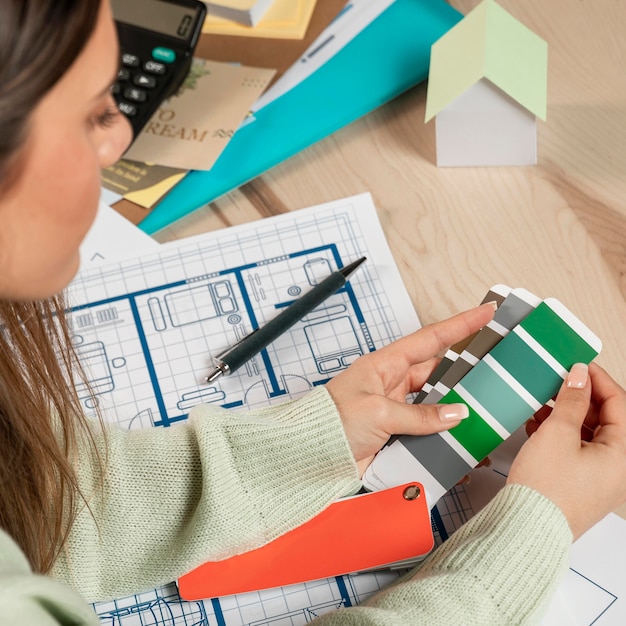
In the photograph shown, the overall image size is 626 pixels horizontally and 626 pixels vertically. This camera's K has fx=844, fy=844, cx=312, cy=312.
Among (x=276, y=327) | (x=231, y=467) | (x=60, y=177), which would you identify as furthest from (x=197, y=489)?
(x=60, y=177)

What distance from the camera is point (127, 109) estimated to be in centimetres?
82

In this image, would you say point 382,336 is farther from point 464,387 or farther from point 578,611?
point 578,611

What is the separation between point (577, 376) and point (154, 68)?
0.51 m

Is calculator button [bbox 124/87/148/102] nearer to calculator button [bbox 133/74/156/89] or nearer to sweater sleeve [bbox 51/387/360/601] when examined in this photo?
calculator button [bbox 133/74/156/89]

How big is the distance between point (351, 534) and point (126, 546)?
0.16m

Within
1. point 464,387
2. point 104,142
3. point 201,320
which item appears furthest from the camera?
point 201,320

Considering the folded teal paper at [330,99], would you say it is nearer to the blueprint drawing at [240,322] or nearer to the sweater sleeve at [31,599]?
the blueprint drawing at [240,322]

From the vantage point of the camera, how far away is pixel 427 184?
0.78 meters

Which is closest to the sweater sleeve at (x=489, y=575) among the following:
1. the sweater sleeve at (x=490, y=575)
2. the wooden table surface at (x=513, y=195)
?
the sweater sleeve at (x=490, y=575)

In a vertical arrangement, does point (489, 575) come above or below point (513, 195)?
below

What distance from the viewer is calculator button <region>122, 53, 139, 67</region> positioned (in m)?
0.83

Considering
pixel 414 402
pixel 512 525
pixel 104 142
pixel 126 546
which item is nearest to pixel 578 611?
pixel 512 525

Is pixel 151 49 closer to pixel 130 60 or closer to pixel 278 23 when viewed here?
pixel 130 60

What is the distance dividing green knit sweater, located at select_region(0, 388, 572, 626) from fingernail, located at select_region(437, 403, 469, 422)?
0.20ft
